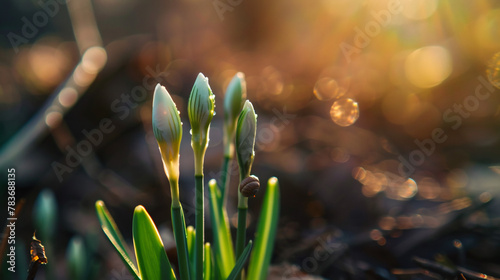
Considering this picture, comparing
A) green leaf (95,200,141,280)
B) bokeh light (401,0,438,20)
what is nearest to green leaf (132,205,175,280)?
green leaf (95,200,141,280)

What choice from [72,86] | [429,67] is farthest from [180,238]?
[429,67]

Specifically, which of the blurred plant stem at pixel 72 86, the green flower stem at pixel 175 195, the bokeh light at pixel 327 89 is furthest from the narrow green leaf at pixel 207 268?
the bokeh light at pixel 327 89

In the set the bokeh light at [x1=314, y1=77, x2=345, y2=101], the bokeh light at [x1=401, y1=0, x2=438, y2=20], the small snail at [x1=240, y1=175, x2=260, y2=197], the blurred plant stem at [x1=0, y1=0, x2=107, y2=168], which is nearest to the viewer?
the small snail at [x1=240, y1=175, x2=260, y2=197]

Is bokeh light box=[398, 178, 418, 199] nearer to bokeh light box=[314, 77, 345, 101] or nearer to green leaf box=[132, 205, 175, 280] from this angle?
bokeh light box=[314, 77, 345, 101]

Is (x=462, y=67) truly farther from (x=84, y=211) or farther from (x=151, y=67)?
(x=84, y=211)

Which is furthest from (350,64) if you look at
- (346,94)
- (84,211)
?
(84,211)

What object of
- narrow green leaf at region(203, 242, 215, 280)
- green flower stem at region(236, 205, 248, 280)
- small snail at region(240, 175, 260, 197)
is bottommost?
narrow green leaf at region(203, 242, 215, 280)

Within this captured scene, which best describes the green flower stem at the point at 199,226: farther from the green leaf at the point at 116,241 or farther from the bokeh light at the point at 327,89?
the bokeh light at the point at 327,89

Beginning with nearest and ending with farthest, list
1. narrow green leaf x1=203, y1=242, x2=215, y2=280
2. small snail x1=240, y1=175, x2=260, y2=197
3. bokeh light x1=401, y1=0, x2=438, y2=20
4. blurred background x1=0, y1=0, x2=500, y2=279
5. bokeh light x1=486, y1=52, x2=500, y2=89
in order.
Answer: small snail x1=240, y1=175, x2=260, y2=197
narrow green leaf x1=203, y1=242, x2=215, y2=280
blurred background x1=0, y1=0, x2=500, y2=279
bokeh light x1=486, y1=52, x2=500, y2=89
bokeh light x1=401, y1=0, x2=438, y2=20

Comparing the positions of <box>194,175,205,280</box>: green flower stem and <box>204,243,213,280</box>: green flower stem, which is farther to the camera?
<box>204,243,213,280</box>: green flower stem
